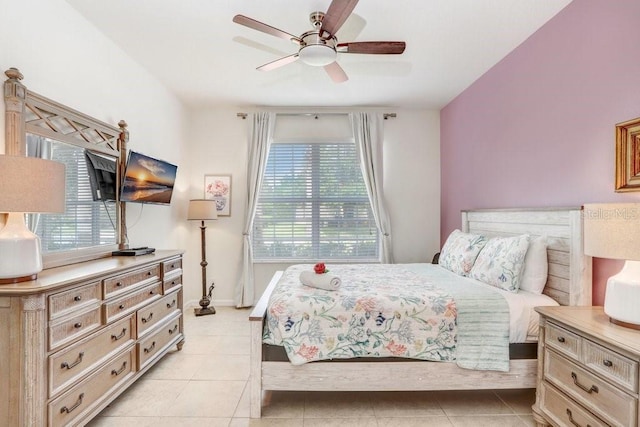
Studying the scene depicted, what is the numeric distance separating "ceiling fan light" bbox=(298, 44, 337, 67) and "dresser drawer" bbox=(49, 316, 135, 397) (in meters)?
2.20

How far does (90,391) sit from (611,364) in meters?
2.71

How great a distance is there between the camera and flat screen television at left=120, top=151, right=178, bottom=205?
2979 mm

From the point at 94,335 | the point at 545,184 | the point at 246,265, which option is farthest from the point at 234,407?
the point at 545,184

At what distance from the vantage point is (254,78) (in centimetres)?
371

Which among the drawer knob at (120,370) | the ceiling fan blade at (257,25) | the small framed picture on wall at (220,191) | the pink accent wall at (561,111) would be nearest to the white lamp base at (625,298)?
the pink accent wall at (561,111)

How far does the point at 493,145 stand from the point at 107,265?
3.47 metres

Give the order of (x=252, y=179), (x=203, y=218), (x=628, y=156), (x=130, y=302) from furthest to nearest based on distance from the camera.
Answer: (x=252, y=179) < (x=203, y=218) < (x=130, y=302) < (x=628, y=156)

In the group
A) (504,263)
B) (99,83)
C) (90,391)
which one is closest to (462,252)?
(504,263)

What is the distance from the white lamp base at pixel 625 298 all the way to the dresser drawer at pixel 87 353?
2814 mm

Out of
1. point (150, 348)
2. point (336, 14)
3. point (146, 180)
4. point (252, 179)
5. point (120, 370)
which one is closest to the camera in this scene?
point (336, 14)

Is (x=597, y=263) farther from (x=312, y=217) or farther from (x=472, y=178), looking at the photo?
(x=312, y=217)

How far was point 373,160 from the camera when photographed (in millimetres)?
4656

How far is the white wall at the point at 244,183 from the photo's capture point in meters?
4.75

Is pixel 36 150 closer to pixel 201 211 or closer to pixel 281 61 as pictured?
pixel 281 61
